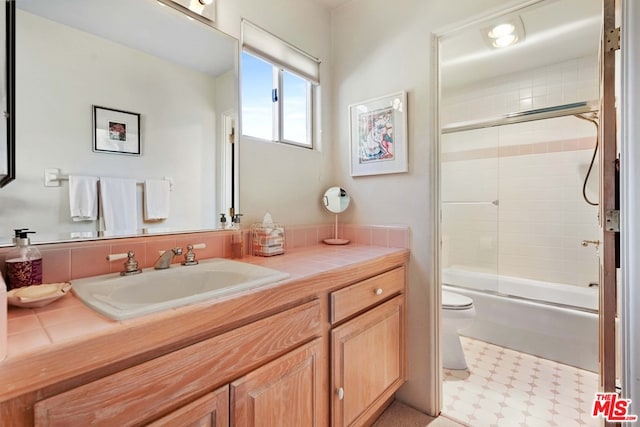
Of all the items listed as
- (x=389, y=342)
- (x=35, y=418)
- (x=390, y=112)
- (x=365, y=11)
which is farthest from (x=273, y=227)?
(x=365, y=11)

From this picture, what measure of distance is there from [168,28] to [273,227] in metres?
0.98

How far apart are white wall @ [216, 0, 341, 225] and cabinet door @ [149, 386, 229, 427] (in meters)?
0.88

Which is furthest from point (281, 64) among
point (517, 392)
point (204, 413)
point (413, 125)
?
point (517, 392)

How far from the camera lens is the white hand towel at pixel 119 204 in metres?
1.10

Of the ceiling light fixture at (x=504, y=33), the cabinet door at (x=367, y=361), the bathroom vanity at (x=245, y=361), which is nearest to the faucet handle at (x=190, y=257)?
the bathroom vanity at (x=245, y=361)

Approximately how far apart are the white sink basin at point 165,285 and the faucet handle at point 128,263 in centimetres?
2

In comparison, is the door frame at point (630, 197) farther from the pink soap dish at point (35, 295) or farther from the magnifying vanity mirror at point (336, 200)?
the pink soap dish at point (35, 295)

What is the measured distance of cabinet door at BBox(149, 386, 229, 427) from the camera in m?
0.70

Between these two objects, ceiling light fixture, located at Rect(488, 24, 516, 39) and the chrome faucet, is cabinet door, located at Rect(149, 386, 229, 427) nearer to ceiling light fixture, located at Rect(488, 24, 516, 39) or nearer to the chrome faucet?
the chrome faucet

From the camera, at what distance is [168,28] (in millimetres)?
1270

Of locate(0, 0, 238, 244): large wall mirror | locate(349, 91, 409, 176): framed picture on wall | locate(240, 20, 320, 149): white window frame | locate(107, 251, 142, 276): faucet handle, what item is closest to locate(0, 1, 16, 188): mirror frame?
locate(0, 0, 238, 244): large wall mirror

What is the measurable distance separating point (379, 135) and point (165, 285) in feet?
4.49

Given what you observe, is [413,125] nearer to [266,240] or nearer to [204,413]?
[266,240]

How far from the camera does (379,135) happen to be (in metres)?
1.79
